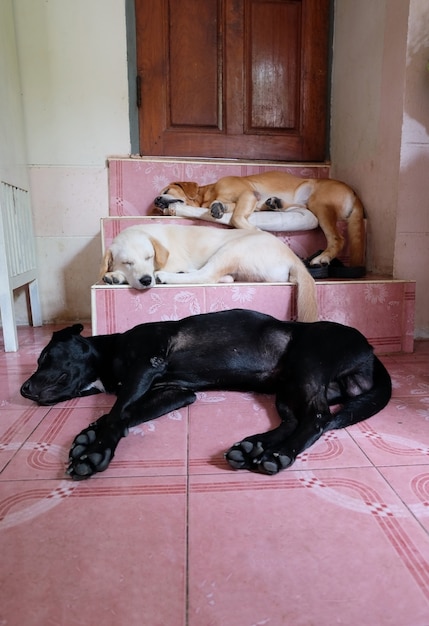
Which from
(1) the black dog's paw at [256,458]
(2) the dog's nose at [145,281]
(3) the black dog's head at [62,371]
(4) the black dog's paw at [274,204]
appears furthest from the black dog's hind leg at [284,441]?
(4) the black dog's paw at [274,204]

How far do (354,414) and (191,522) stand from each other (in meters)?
0.64

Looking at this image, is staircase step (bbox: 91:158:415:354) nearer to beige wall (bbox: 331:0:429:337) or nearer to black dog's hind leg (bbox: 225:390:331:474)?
beige wall (bbox: 331:0:429:337)

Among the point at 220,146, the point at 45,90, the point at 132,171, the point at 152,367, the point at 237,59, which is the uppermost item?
the point at 237,59

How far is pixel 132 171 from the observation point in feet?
9.30

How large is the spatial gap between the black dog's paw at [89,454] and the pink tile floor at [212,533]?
25 mm

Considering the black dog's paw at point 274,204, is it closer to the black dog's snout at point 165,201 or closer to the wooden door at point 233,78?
the black dog's snout at point 165,201

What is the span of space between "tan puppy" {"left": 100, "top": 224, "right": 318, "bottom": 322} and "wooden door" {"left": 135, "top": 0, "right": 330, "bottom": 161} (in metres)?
1.17

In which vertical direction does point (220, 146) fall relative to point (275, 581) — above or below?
above

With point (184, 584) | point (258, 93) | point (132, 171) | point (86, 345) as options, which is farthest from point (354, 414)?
point (258, 93)

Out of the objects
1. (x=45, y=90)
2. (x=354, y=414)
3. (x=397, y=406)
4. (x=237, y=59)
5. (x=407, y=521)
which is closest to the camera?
(x=407, y=521)

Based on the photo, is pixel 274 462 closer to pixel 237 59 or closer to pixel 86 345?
pixel 86 345

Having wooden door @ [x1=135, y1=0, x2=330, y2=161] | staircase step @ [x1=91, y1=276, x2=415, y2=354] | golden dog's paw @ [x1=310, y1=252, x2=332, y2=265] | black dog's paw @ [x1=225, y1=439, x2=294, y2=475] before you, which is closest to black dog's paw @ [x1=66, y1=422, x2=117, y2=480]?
black dog's paw @ [x1=225, y1=439, x2=294, y2=475]

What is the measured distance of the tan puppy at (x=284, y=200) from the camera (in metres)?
2.46

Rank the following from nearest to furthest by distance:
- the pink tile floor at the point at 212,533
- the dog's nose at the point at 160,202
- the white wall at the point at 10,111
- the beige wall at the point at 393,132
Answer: the pink tile floor at the point at 212,533 < the beige wall at the point at 393,132 < the white wall at the point at 10,111 < the dog's nose at the point at 160,202
